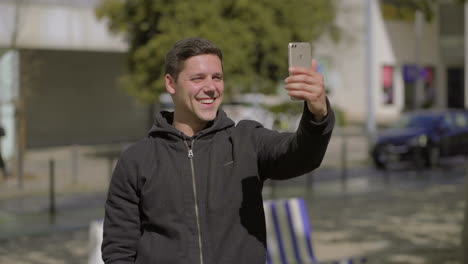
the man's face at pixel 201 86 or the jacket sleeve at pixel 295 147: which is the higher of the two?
the man's face at pixel 201 86

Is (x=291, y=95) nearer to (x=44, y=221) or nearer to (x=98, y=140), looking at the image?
(x=44, y=221)

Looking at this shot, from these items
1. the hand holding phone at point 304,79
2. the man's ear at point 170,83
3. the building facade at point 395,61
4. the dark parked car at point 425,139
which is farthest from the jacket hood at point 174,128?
the building facade at point 395,61

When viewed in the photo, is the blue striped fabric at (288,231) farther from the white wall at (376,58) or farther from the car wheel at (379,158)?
the white wall at (376,58)

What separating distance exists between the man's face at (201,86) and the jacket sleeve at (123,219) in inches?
A: 13.2

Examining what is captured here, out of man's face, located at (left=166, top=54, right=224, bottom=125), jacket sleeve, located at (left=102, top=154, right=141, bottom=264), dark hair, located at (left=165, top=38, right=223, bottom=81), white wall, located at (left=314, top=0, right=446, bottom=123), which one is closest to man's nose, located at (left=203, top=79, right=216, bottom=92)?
man's face, located at (left=166, top=54, right=224, bottom=125)

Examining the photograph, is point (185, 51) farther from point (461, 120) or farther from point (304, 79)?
point (461, 120)

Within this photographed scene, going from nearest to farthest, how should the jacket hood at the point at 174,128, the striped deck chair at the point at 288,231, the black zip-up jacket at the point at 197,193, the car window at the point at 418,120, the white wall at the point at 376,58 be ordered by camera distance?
the black zip-up jacket at the point at 197,193 < the jacket hood at the point at 174,128 < the striped deck chair at the point at 288,231 < the car window at the point at 418,120 < the white wall at the point at 376,58

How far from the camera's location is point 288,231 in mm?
6641

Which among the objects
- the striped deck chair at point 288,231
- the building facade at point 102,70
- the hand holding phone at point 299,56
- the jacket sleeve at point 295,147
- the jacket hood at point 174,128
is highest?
the building facade at point 102,70

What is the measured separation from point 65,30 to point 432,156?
1311 cm

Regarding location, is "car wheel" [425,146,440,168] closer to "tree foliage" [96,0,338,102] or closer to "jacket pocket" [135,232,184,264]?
"tree foliage" [96,0,338,102]

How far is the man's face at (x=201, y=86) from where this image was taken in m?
3.00

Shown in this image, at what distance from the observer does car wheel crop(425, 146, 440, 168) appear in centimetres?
1943

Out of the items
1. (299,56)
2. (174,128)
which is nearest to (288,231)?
(174,128)
